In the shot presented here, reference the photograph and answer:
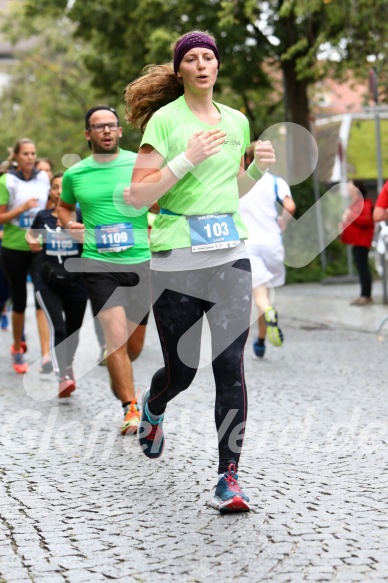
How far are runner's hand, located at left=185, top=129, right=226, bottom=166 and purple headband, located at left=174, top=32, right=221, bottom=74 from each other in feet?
1.53

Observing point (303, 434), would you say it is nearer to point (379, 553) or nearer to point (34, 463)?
point (34, 463)

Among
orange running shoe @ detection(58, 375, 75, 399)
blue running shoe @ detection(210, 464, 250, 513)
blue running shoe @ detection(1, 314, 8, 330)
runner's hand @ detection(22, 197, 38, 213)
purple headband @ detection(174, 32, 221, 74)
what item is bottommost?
blue running shoe @ detection(1, 314, 8, 330)

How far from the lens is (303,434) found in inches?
251

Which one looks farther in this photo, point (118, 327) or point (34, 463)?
point (118, 327)

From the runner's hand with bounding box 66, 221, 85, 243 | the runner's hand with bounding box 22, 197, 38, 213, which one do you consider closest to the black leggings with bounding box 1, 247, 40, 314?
the runner's hand with bounding box 22, 197, 38, 213

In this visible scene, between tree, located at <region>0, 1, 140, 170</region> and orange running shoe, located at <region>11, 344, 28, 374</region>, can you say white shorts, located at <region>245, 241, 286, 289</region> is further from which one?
tree, located at <region>0, 1, 140, 170</region>

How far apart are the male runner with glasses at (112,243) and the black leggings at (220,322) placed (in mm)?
1827

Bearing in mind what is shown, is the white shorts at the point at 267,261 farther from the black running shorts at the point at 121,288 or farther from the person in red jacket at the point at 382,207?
the black running shorts at the point at 121,288

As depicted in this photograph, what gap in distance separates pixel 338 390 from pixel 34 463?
2.93 meters

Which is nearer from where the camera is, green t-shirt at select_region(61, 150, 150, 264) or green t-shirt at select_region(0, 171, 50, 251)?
green t-shirt at select_region(61, 150, 150, 264)

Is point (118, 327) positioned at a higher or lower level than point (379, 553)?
higher

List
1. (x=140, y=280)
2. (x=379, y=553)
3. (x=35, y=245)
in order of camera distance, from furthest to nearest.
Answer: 1. (x=35, y=245)
2. (x=140, y=280)
3. (x=379, y=553)

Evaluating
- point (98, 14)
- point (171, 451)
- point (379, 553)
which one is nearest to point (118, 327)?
point (171, 451)

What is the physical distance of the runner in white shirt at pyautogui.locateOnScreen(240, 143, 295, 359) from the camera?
9.95 meters
